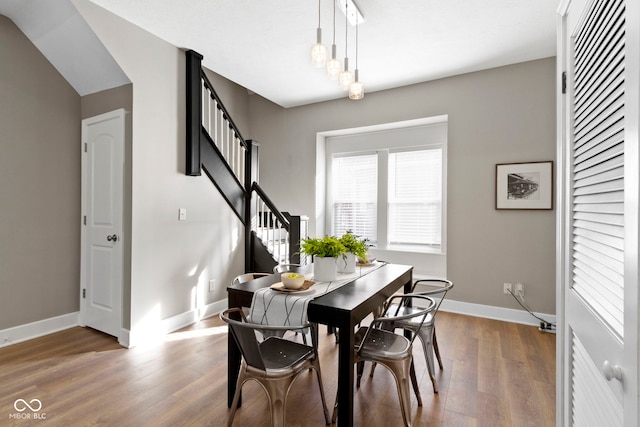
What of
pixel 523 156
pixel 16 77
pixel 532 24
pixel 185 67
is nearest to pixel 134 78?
pixel 185 67

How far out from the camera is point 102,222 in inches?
Answer: 125

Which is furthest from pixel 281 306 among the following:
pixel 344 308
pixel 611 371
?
pixel 611 371

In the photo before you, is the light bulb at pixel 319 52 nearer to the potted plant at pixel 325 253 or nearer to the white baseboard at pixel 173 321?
the potted plant at pixel 325 253

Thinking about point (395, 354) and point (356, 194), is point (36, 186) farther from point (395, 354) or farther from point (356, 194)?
point (356, 194)

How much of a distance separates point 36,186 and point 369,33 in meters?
3.39

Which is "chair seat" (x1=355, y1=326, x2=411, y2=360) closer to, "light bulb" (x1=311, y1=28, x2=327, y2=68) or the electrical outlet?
"light bulb" (x1=311, y1=28, x2=327, y2=68)

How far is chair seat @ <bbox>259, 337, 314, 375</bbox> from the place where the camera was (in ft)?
5.53

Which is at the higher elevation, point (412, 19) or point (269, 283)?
point (412, 19)

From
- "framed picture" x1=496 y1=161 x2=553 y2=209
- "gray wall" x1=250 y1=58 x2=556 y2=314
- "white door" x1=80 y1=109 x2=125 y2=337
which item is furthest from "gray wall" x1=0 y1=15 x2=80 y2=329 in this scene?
"framed picture" x1=496 y1=161 x2=553 y2=209

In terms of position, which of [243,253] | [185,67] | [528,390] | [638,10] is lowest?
[528,390]

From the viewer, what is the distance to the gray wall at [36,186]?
9.46 feet

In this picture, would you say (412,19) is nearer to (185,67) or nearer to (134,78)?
(185,67)

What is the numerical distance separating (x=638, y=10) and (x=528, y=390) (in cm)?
237

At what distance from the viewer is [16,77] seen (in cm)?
293
